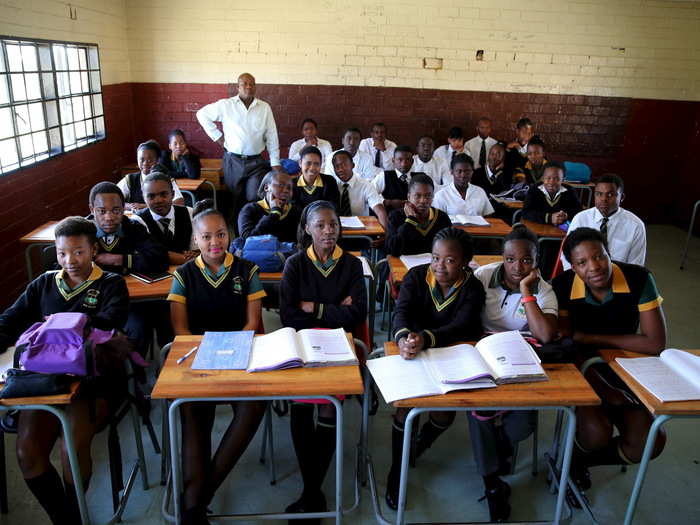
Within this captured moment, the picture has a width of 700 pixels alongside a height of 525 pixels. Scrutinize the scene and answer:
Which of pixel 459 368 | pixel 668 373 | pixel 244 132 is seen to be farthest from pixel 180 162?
pixel 668 373

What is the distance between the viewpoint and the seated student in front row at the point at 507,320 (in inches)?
89.5

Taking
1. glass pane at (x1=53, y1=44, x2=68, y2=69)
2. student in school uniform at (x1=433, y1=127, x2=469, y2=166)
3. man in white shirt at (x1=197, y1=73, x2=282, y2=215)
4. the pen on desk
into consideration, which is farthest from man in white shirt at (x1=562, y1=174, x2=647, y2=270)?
glass pane at (x1=53, y1=44, x2=68, y2=69)

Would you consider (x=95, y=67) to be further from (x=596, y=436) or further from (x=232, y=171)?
(x=596, y=436)

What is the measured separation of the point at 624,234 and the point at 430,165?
8.61ft

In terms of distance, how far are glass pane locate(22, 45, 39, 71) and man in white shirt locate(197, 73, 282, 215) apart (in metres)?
1.91

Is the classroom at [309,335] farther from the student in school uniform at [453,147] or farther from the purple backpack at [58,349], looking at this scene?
the student in school uniform at [453,147]

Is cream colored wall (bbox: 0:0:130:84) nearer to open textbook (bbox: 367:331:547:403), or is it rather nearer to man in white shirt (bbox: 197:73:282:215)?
man in white shirt (bbox: 197:73:282:215)

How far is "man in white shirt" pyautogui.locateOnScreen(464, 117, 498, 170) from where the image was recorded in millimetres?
6969

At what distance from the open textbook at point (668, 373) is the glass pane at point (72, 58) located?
5.24m

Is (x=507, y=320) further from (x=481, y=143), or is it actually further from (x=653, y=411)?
(x=481, y=143)

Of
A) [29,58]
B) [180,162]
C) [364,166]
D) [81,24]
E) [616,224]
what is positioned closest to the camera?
[616,224]

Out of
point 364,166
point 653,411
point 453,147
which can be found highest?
point 453,147

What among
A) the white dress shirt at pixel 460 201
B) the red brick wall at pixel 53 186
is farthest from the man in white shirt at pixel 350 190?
the red brick wall at pixel 53 186

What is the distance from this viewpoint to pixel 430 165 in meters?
6.00
